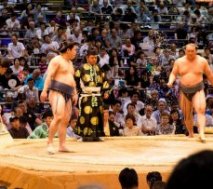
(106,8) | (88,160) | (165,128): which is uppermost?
(106,8)

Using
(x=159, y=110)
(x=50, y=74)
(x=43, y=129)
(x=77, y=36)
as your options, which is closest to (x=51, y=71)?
(x=50, y=74)

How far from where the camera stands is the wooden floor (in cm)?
417

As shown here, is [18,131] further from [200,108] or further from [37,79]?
[200,108]

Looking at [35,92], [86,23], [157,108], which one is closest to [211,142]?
[157,108]

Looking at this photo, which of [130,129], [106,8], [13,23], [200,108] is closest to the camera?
[200,108]

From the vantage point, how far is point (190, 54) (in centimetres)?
572

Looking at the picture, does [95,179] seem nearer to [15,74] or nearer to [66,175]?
[66,175]

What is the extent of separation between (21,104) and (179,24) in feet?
16.2

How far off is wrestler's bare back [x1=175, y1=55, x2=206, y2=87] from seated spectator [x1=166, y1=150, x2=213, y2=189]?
16.6ft

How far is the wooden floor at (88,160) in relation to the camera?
164 inches

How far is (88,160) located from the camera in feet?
15.5

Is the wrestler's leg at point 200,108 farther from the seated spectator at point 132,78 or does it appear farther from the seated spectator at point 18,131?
the seated spectator at point 132,78

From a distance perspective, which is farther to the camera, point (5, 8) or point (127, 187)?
point (5, 8)

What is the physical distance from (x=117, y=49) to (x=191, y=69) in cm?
427
